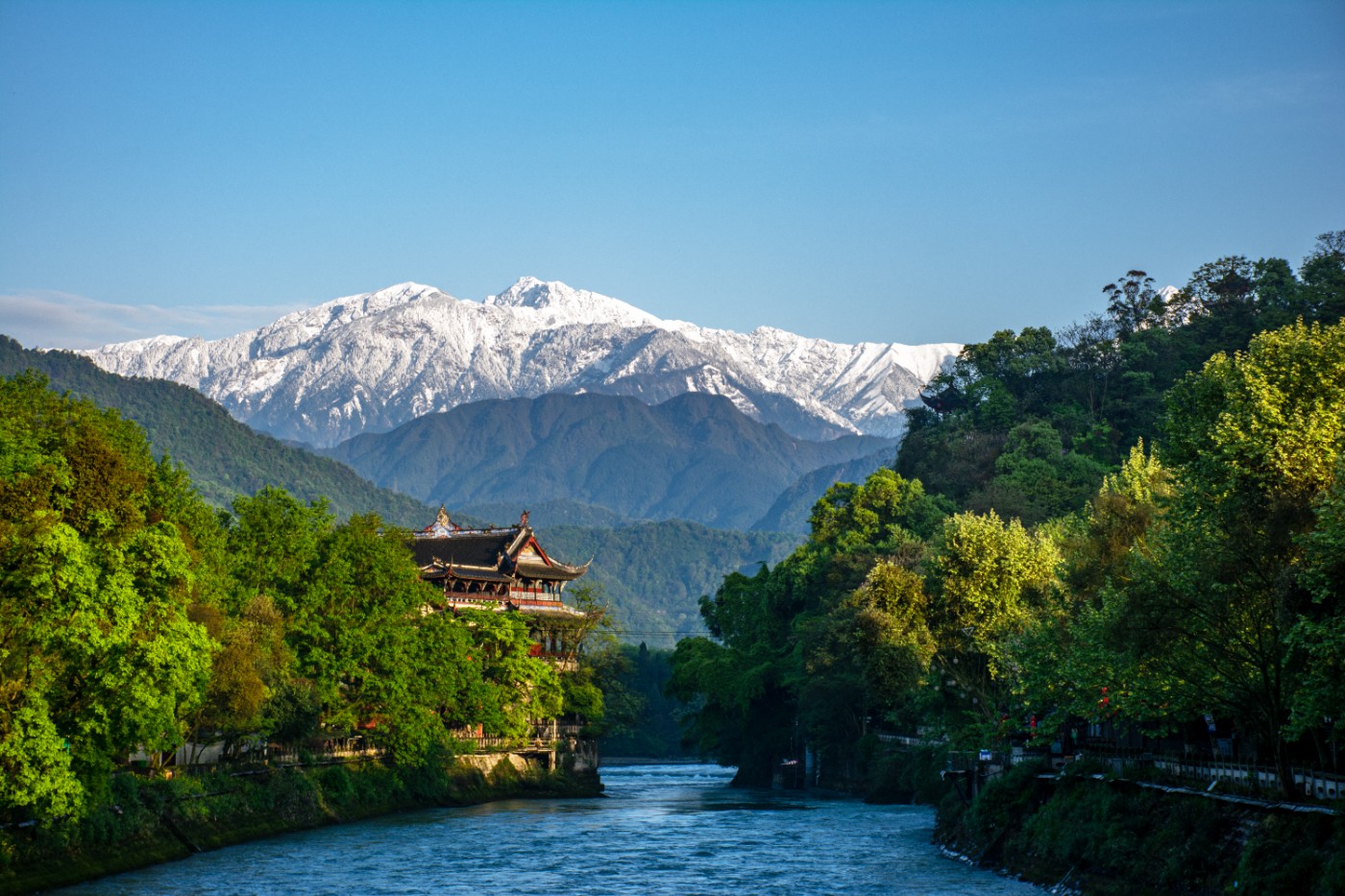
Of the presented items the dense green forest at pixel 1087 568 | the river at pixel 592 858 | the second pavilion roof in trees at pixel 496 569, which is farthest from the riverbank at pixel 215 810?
the dense green forest at pixel 1087 568

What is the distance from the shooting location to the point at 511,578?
14075 cm

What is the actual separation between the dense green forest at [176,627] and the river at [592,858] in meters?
6.54

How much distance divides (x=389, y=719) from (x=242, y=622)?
18409 millimetres

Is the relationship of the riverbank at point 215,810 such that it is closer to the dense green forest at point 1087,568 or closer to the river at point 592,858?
the river at point 592,858

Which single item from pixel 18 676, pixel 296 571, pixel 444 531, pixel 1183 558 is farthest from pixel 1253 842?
pixel 444 531

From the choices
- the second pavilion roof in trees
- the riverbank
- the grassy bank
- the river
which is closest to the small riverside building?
the second pavilion roof in trees

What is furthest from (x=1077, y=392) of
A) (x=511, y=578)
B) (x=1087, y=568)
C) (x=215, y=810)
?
(x=215, y=810)

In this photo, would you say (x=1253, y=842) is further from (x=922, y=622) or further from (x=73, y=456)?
(x=922, y=622)

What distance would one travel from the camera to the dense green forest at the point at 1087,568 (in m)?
51.4

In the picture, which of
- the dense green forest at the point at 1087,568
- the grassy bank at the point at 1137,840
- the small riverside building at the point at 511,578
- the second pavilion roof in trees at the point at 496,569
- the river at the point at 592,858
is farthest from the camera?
the small riverside building at the point at 511,578

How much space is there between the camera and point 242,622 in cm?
8231

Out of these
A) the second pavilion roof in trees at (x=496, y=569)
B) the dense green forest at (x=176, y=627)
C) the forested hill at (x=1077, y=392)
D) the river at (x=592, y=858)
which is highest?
the forested hill at (x=1077, y=392)

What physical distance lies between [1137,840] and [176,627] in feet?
124

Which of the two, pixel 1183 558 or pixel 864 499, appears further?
pixel 864 499
